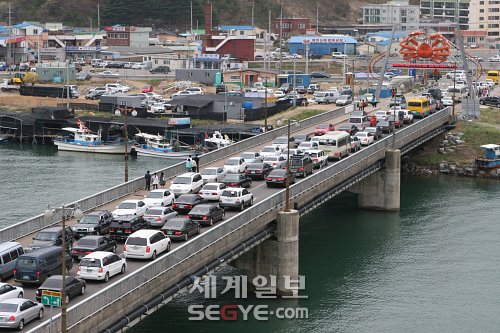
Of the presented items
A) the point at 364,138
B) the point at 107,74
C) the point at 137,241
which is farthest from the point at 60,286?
the point at 107,74

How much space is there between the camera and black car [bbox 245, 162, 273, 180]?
62281 mm

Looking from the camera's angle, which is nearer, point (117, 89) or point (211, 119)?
point (211, 119)

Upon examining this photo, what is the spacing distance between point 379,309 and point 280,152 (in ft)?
69.5

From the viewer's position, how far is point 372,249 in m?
63.2

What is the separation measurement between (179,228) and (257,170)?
16.8 meters

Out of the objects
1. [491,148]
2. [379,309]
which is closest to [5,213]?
[379,309]

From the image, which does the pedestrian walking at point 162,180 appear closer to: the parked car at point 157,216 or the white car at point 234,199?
the white car at point 234,199

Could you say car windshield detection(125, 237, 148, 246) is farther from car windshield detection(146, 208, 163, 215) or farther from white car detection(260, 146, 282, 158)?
white car detection(260, 146, 282, 158)

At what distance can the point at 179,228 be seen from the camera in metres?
46.2

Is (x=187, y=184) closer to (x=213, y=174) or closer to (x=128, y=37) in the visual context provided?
(x=213, y=174)

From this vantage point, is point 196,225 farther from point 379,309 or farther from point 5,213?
point 5,213

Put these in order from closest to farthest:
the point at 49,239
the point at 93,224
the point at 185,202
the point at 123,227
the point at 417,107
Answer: the point at 49,239
the point at 123,227
the point at 93,224
the point at 185,202
the point at 417,107

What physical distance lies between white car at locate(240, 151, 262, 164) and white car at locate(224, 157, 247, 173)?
1254mm

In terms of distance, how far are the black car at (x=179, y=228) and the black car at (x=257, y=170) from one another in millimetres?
15321
